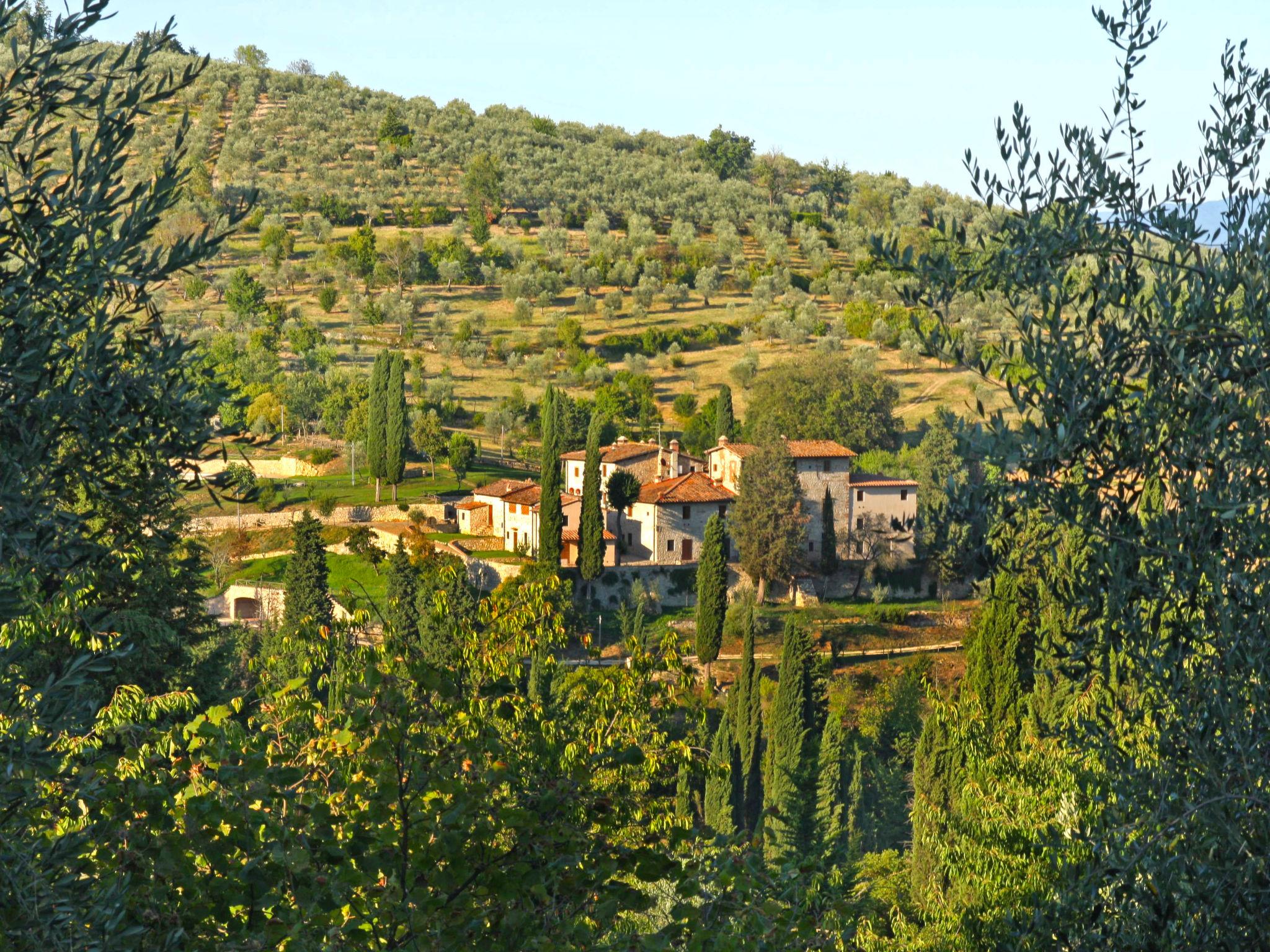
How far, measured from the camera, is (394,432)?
54.4m

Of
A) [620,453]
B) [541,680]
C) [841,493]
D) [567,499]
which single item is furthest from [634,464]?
[541,680]

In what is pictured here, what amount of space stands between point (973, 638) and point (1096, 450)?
2185 cm

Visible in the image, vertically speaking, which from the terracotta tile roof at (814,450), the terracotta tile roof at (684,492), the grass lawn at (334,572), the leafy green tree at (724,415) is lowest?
the grass lawn at (334,572)

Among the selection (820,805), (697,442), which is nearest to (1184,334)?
(820,805)

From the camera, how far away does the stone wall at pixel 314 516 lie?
51.7 meters

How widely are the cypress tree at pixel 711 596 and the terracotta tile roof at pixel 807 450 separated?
436 inches

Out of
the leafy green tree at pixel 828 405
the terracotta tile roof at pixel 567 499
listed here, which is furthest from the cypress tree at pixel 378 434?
the leafy green tree at pixel 828 405

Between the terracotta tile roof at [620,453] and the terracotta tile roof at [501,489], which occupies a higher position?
the terracotta tile roof at [620,453]

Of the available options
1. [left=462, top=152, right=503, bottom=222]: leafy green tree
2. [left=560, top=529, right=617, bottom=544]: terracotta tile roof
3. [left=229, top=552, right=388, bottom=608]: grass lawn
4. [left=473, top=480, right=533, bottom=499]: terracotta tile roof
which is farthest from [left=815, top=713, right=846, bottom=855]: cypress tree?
[left=462, top=152, right=503, bottom=222]: leafy green tree

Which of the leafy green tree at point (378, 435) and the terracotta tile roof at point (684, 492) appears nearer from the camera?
the terracotta tile roof at point (684, 492)

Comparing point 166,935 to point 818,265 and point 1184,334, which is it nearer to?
point 1184,334

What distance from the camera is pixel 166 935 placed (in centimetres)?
486

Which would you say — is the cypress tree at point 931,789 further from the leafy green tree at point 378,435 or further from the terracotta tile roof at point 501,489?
the leafy green tree at point 378,435

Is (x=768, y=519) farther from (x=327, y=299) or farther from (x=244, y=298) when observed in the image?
(x=244, y=298)
